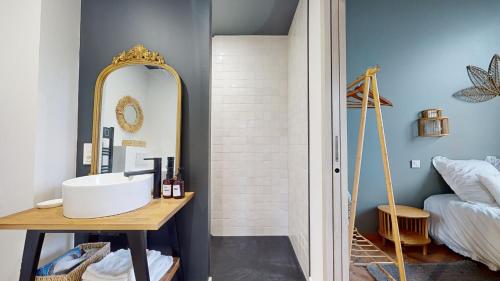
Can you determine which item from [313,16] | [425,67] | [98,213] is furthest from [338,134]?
[425,67]

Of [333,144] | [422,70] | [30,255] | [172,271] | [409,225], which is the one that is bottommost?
[409,225]

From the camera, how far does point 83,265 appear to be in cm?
112

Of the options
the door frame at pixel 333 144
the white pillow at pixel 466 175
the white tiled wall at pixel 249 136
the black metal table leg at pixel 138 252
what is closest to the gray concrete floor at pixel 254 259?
the white tiled wall at pixel 249 136

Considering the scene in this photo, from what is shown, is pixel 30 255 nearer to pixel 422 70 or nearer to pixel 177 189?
pixel 177 189

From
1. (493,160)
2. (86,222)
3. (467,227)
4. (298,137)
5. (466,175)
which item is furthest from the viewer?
(493,160)

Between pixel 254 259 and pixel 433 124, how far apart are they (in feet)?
8.90

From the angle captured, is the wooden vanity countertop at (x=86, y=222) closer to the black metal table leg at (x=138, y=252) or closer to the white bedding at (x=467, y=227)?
the black metal table leg at (x=138, y=252)

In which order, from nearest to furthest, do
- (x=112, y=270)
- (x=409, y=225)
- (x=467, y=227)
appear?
(x=112, y=270) < (x=467, y=227) < (x=409, y=225)

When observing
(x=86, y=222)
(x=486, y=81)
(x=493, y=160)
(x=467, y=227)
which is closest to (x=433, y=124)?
(x=486, y=81)

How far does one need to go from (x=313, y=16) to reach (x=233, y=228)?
7.92ft

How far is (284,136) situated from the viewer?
2.68m

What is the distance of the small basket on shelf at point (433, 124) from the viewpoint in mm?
2577

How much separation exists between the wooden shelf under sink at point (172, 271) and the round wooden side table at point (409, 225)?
86.7 inches

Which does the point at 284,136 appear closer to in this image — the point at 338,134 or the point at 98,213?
the point at 338,134
